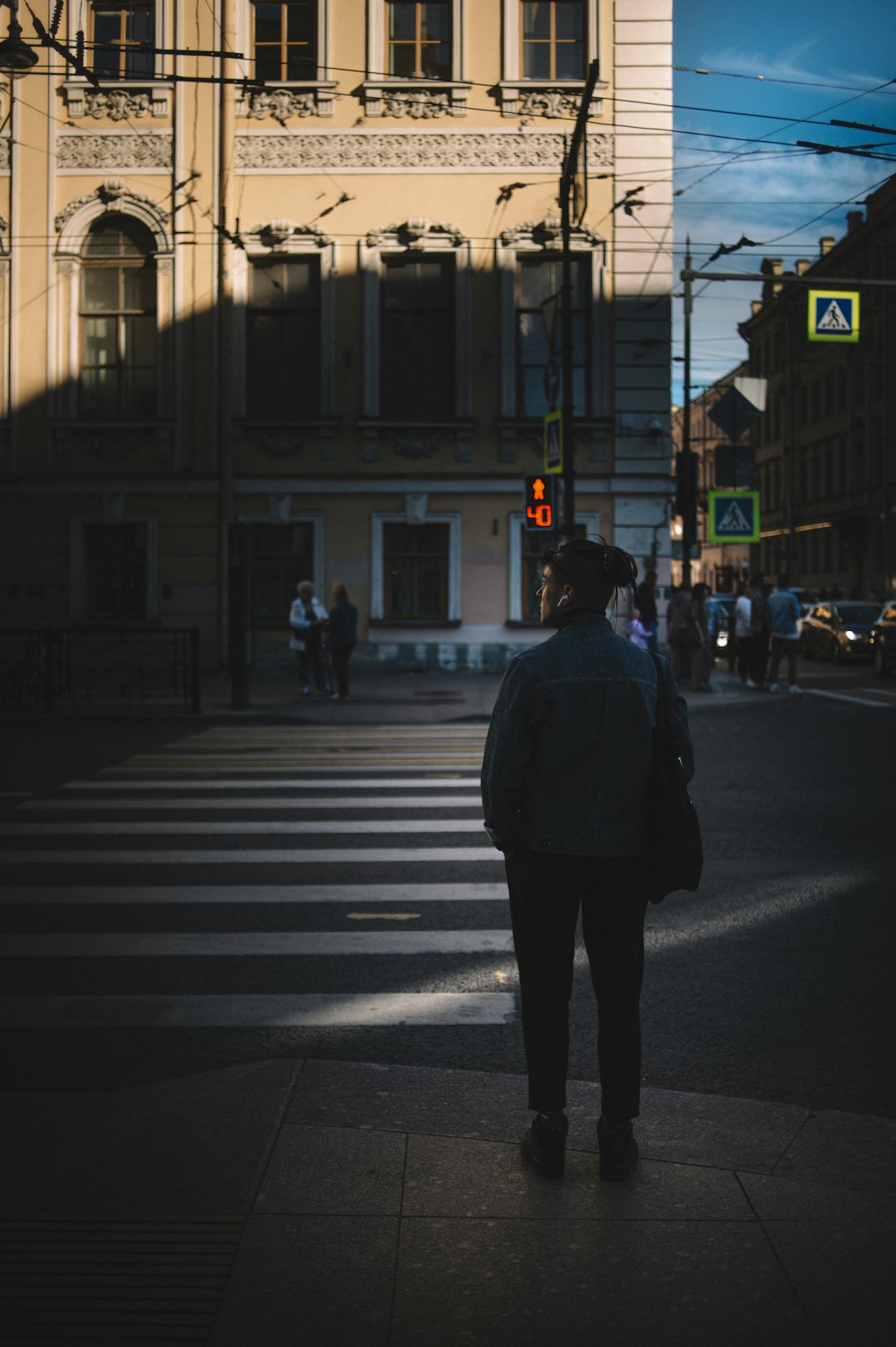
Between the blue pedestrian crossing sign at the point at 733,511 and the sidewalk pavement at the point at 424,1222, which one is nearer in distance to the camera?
the sidewalk pavement at the point at 424,1222

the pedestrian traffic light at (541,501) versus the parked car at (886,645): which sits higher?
the pedestrian traffic light at (541,501)

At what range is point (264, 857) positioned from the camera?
8.92m

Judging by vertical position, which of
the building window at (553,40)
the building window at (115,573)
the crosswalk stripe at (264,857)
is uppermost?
the building window at (553,40)

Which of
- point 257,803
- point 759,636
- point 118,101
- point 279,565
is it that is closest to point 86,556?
point 279,565

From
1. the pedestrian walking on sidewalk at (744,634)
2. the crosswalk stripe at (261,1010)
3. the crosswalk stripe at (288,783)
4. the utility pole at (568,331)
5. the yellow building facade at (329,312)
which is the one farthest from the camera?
the yellow building facade at (329,312)

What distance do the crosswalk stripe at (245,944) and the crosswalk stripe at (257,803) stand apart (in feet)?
12.9

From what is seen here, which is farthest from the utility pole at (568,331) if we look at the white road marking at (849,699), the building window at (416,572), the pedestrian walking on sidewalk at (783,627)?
the white road marking at (849,699)

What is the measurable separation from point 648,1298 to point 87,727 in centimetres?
1567

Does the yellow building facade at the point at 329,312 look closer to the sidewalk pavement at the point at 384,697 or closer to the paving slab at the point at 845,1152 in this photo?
the sidewalk pavement at the point at 384,697

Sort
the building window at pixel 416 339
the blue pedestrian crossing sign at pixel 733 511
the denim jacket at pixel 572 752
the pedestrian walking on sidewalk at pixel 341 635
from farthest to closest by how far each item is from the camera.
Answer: the building window at pixel 416 339
the blue pedestrian crossing sign at pixel 733 511
the pedestrian walking on sidewalk at pixel 341 635
the denim jacket at pixel 572 752

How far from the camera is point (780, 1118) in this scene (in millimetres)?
4363

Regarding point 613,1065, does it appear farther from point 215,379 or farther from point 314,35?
point 314,35

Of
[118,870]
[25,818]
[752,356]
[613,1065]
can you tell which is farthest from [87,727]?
[752,356]

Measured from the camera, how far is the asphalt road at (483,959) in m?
5.09
